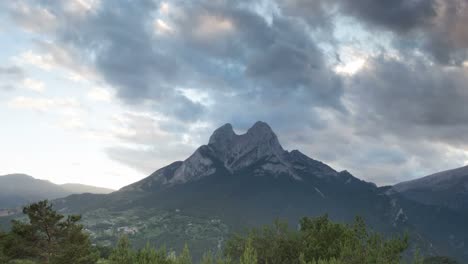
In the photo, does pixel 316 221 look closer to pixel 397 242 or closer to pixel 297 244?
pixel 297 244

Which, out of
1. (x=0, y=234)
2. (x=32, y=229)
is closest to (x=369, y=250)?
(x=32, y=229)

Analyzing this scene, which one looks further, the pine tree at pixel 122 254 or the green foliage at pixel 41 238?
the green foliage at pixel 41 238

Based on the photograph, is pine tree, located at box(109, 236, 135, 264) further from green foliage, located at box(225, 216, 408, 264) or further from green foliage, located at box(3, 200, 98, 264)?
green foliage, located at box(3, 200, 98, 264)

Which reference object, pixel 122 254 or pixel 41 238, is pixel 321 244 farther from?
pixel 41 238

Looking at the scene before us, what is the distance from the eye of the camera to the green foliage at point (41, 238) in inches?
2376

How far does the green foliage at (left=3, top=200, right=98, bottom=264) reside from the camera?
198 feet

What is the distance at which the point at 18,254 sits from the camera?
62.3 m

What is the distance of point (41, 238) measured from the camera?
63.3 metres

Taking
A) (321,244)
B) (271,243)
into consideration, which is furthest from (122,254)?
(271,243)

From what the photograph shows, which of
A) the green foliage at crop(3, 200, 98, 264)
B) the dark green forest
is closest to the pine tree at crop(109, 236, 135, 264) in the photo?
the dark green forest

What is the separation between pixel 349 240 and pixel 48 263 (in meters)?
43.1

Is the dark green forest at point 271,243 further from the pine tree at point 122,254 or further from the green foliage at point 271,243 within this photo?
the pine tree at point 122,254

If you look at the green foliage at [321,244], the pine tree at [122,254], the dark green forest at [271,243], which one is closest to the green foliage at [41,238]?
the dark green forest at [271,243]

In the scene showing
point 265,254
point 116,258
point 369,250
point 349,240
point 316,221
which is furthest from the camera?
point 316,221
